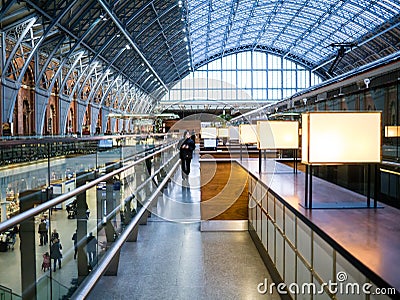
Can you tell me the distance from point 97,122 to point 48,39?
19.7 metres

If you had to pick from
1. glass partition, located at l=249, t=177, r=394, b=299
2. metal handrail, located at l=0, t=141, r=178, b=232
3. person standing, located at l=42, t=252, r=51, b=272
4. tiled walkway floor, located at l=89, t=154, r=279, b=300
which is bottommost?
tiled walkway floor, located at l=89, t=154, r=279, b=300

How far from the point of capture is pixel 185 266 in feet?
29.2

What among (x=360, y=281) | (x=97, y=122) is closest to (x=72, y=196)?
(x=360, y=281)

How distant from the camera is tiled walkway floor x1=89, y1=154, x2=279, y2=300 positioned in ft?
24.5

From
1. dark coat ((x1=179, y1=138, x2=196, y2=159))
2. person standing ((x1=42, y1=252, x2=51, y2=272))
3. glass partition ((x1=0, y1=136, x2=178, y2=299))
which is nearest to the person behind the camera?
glass partition ((x1=0, y1=136, x2=178, y2=299))

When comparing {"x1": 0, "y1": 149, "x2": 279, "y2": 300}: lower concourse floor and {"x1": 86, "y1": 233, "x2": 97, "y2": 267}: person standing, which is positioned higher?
{"x1": 86, "y1": 233, "x2": 97, "y2": 267}: person standing

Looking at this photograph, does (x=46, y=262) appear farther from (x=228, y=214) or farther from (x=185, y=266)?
(x=228, y=214)

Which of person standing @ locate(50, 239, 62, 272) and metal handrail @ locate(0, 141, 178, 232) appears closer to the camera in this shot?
metal handrail @ locate(0, 141, 178, 232)

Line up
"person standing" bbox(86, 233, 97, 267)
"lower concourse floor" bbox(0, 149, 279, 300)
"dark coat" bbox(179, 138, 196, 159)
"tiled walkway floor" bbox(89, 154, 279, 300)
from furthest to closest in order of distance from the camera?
"dark coat" bbox(179, 138, 196, 159) → "tiled walkway floor" bbox(89, 154, 279, 300) → "lower concourse floor" bbox(0, 149, 279, 300) → "person standing" bbox(86, 233, 97, 267)

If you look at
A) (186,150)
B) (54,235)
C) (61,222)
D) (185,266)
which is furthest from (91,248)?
(186,150)

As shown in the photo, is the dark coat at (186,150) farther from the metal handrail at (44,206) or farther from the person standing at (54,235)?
the person standing at (54,235)

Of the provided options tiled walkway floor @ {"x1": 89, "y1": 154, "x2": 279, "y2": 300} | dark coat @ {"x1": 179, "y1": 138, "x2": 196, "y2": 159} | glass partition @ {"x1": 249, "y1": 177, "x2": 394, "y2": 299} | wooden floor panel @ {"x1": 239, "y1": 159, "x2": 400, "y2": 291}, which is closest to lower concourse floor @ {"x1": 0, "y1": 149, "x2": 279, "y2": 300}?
tiled walkway floor @ {"x1": 89, "y1": 154, "x2": 279, "y2": 300}

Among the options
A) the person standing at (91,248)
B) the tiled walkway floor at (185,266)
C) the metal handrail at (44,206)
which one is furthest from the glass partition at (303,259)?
the person standing at (91,248)

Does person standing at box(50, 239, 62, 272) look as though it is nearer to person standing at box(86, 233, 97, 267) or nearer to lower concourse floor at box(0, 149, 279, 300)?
lower concourse floor at box(0, 149, 279, 300)
